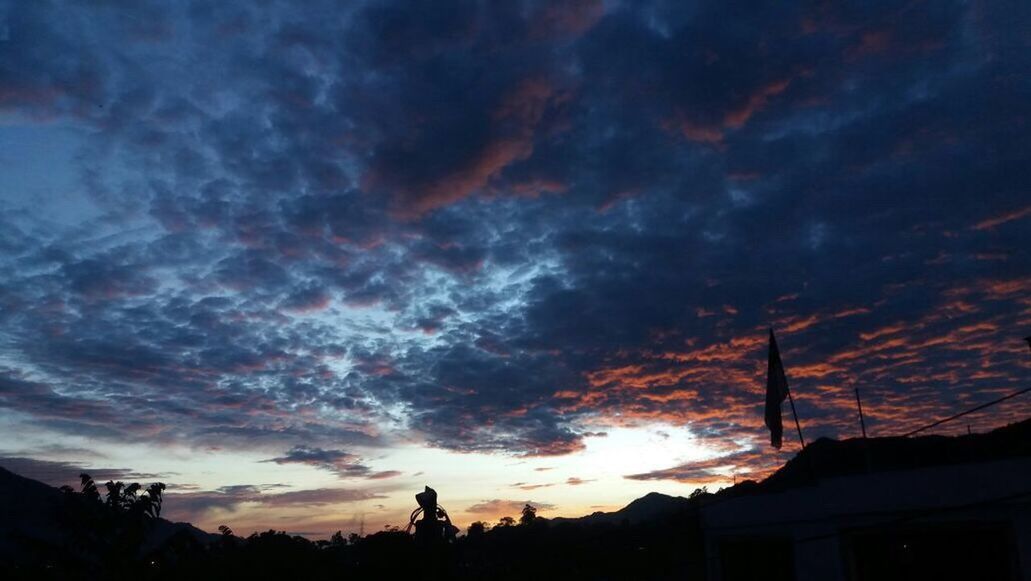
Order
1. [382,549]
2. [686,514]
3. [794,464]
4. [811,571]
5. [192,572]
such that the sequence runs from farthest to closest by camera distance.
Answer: [794,464]
[382,549]
[192,572]
[686,514]
[811,571]

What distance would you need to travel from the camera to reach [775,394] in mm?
15609

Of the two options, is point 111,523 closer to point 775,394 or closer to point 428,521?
point 428,521

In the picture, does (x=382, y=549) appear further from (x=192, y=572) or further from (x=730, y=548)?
(x=730, y=548)

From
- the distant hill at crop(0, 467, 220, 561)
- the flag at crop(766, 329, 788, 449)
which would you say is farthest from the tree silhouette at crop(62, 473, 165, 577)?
the flag at crop(766, 329, 788, 449)

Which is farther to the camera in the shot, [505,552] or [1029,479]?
[505,552]

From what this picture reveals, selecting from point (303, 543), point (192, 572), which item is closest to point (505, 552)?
point (303, 543)

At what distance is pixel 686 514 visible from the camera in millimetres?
18703

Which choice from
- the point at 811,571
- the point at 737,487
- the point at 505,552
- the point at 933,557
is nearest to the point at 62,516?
the point at 811,571

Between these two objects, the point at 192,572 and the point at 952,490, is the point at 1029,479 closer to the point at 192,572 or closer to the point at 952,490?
the point at 952,490

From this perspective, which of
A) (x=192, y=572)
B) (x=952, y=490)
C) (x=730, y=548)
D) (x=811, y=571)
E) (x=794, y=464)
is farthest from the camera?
(x=794, y=464)

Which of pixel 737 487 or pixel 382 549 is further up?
pixel 737 487

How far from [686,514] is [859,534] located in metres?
7.15

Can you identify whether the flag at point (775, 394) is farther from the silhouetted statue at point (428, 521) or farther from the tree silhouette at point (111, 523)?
the tree silhouette at point (111, 523)

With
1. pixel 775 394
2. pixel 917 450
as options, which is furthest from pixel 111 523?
pixel 917 450
